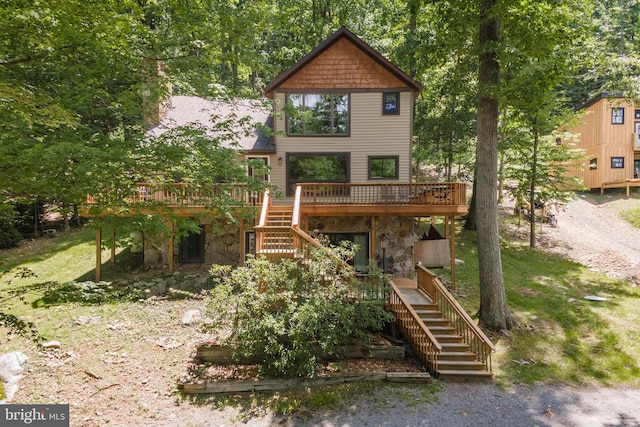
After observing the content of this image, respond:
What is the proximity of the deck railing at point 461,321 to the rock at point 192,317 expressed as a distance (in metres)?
6.38

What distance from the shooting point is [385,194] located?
1173 cm

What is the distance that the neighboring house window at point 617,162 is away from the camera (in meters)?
23.4

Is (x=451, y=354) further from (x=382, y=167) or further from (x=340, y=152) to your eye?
(x=340, y=152)

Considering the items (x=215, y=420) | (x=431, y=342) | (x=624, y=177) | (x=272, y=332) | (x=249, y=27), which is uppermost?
(x=249, y=27)

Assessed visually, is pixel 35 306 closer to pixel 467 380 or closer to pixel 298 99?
pixel 298 99

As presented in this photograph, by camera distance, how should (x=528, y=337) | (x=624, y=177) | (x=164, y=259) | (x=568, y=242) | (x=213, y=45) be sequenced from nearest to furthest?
(x=213, y=45)
(x=528, y=337)
(x=164, y=259)
(x=568, y=242)
(x=624, y=177)


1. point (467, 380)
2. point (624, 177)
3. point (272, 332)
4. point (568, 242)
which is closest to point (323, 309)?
point (272, 332)

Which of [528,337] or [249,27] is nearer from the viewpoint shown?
[249,27]

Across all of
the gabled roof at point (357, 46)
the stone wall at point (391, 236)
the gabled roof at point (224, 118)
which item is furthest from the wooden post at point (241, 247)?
the gabled roof at point (357, 46)

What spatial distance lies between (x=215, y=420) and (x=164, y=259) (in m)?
8.67

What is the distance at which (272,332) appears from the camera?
6742mm

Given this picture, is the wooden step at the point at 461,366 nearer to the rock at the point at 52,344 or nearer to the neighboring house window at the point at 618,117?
the rock at the point at 52,344

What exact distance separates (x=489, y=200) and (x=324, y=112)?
706 cm

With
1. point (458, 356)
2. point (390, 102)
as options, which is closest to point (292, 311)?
point (458, 356)
